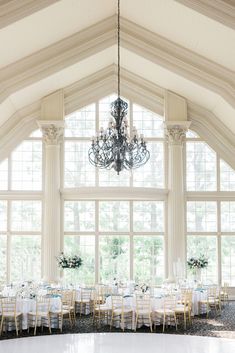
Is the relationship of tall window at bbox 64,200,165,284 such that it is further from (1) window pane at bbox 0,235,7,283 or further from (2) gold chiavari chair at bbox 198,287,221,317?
(2) gold chiavari chair at bbox 198,287,221,317

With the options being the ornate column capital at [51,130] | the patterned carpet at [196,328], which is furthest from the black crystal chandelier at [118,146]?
the ornate column capital at [51,130]

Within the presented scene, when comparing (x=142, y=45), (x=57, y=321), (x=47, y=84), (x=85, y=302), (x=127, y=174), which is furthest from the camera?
(x=127, y=174)

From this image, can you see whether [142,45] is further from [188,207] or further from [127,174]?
[188,207]

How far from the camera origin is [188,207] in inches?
664

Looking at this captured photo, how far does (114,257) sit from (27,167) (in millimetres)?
3901

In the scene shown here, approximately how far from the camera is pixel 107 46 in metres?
14.6

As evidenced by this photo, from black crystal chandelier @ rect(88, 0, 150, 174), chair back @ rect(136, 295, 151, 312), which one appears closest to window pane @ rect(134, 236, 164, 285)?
chair back @ rect(136, 295, 151, 312)

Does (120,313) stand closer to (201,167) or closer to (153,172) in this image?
(153,172)

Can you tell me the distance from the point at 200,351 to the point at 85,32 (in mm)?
8720

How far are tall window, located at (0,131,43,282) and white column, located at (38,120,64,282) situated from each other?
21.5 inches

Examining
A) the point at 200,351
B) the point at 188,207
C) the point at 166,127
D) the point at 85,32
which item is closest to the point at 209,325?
the point at 200,351

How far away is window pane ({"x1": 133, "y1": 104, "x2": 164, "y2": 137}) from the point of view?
17078 mm

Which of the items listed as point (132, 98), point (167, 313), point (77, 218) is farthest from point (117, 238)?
point (167, 313)

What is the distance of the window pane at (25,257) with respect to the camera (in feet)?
53.8
